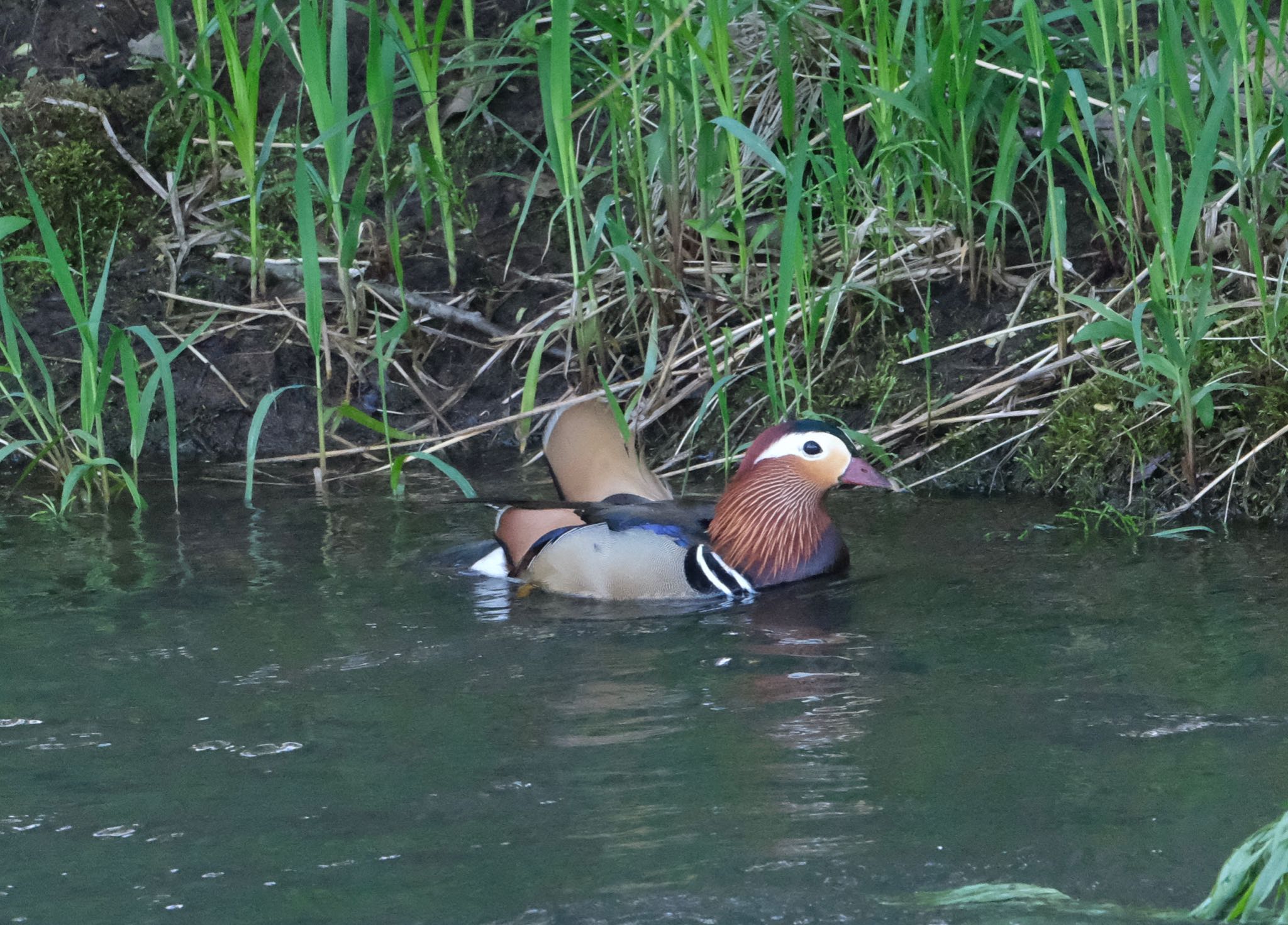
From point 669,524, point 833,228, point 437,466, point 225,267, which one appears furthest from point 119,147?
point 669,524

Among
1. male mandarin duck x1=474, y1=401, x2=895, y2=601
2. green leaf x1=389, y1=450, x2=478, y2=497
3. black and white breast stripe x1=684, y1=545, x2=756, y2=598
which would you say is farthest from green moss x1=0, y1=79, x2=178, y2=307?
black and white breast stripe x1=684, y1=545, x2=756, y2=598

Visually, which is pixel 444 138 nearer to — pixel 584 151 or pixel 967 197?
pixel 584 151

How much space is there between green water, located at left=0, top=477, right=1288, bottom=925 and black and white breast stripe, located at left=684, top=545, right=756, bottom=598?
5.0 inches

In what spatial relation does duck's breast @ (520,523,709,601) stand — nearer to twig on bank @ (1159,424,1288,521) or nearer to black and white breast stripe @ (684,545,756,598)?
black and white breast stripe @ (684,545,756,598)

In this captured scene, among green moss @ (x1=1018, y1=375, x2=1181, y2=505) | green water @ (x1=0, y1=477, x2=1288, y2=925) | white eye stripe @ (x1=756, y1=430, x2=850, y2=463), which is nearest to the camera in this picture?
green water @ (x1=0, y1=477, x2=1288, y2=925)

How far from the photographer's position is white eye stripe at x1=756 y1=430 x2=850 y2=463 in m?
4.77

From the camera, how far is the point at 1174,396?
15.4 ft

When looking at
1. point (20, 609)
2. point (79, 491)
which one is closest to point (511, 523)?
point (20, 609)

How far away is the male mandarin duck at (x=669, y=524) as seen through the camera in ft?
14.8

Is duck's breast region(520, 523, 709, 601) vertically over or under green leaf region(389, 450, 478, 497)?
under

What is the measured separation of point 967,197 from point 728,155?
0.84 m

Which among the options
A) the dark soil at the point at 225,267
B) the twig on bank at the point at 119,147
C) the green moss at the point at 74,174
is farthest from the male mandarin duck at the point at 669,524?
the twig on bank at the point at 119,147

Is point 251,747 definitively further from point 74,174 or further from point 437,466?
point 74,174

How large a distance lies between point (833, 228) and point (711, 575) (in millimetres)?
1880
